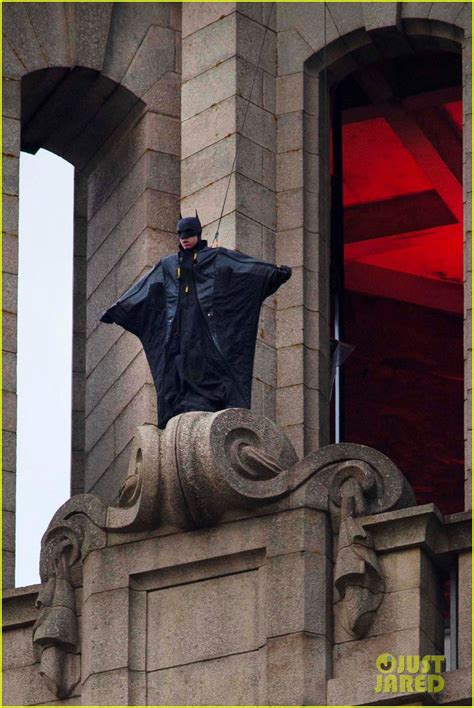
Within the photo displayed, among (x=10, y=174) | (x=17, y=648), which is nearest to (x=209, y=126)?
(x=10, y=174)

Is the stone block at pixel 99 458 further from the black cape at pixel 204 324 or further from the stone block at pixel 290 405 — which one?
the black cape at pixel 204 324

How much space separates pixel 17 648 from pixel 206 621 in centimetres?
234

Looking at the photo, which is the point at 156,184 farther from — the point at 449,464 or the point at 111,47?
the point at 449,464

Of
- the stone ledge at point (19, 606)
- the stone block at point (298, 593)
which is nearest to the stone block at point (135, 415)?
the stone ledge at point (19, 606)

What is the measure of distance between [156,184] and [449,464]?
10496 millimetres

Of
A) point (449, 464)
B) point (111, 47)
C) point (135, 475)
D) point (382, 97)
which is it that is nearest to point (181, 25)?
point (111, 47)

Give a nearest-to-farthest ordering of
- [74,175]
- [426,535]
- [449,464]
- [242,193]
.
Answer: [426,535], [242,193], [74,175], [449,464]

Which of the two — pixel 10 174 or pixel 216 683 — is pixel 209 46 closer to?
pixel 10 174

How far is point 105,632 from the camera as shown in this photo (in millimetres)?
34250

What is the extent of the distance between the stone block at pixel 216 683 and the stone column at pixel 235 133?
12.5 feet

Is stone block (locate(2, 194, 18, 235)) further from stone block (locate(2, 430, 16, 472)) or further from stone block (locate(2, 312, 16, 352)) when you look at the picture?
stone block (locate(2, 430, 16, 472))

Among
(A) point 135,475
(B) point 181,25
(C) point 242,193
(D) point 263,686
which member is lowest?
(D) point 263,686

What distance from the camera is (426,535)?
3325 cm

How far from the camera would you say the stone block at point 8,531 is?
118ft
